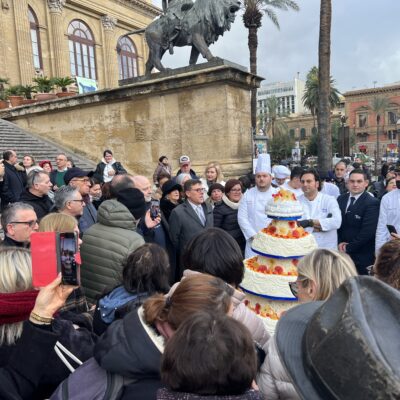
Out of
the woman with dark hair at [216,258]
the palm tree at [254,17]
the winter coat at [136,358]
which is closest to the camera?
the winter coat at [136,358]

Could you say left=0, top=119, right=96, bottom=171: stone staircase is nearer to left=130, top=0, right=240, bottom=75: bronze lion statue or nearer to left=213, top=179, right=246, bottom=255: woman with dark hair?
left=130, top=0, right=240, bottom=75: bronze lion statue

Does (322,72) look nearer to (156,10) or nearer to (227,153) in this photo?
(227,153)

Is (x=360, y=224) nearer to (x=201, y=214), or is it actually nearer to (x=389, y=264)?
(x=201, y=214)

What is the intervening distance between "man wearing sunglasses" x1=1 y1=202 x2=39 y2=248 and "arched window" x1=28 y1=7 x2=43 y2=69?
83.3 feet

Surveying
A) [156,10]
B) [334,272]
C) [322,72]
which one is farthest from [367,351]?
[156,10]

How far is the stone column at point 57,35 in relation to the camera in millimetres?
25953

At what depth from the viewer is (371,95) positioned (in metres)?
72.1

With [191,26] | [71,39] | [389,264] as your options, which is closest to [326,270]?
[389,264]

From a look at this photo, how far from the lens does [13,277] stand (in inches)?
73.7

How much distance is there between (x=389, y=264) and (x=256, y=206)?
2.70 meters

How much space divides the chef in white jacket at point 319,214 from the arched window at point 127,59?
98.9ft

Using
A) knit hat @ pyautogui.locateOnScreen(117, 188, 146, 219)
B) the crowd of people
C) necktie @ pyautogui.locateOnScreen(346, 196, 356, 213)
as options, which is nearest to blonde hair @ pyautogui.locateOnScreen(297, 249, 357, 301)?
the crowd of people

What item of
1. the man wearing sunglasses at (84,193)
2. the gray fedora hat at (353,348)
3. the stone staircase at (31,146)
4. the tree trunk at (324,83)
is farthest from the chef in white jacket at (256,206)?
A: the stone staircase at (31,146)

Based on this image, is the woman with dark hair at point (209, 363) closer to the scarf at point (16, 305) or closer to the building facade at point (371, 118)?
the scarf at point (16, 305)
